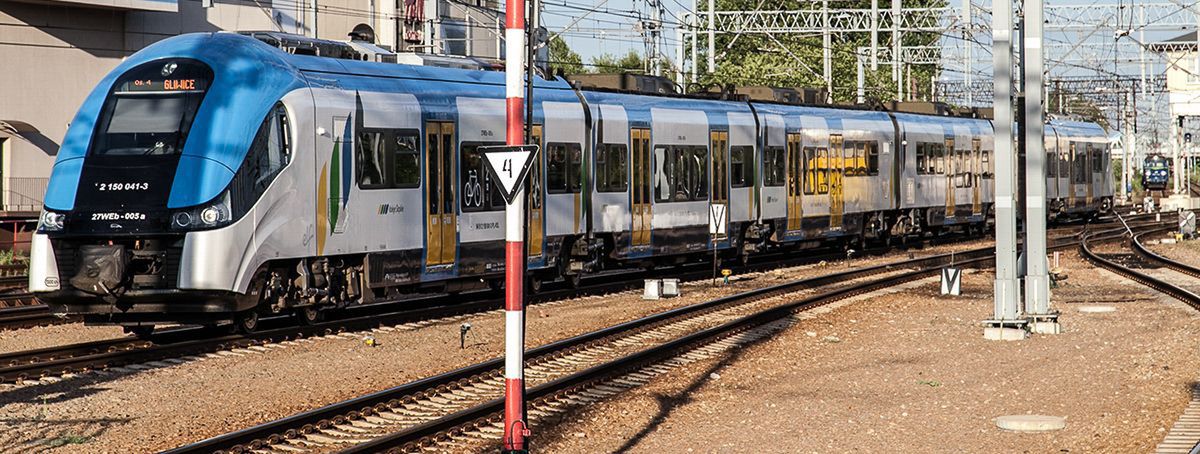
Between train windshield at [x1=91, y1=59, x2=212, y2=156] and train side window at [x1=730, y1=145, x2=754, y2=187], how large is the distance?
1424cm

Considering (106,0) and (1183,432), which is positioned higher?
(106,0)

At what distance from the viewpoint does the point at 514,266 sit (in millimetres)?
10531

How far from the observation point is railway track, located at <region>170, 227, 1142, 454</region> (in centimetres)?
1180

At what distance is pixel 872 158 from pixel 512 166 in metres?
27.3

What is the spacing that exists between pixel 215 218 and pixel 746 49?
232 feet

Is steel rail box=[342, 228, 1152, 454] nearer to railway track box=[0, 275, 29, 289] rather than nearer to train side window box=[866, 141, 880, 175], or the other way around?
train side window box=[866, 141, 880, 175]

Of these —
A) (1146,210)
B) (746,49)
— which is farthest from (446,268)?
(746,49)

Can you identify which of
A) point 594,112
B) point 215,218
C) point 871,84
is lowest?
point 215,218

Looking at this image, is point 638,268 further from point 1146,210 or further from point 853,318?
point 1146,210

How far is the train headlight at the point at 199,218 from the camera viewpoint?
16859 mm

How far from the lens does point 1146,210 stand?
6844cm

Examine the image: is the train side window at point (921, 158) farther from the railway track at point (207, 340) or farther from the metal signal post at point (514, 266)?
the metal signal post at point (514, 266)

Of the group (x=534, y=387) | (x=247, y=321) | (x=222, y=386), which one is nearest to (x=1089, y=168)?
(x=247, y=321)

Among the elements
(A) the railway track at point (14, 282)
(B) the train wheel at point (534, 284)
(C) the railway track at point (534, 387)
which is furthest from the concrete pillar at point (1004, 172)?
(A) the railway track at point (14, 282)
